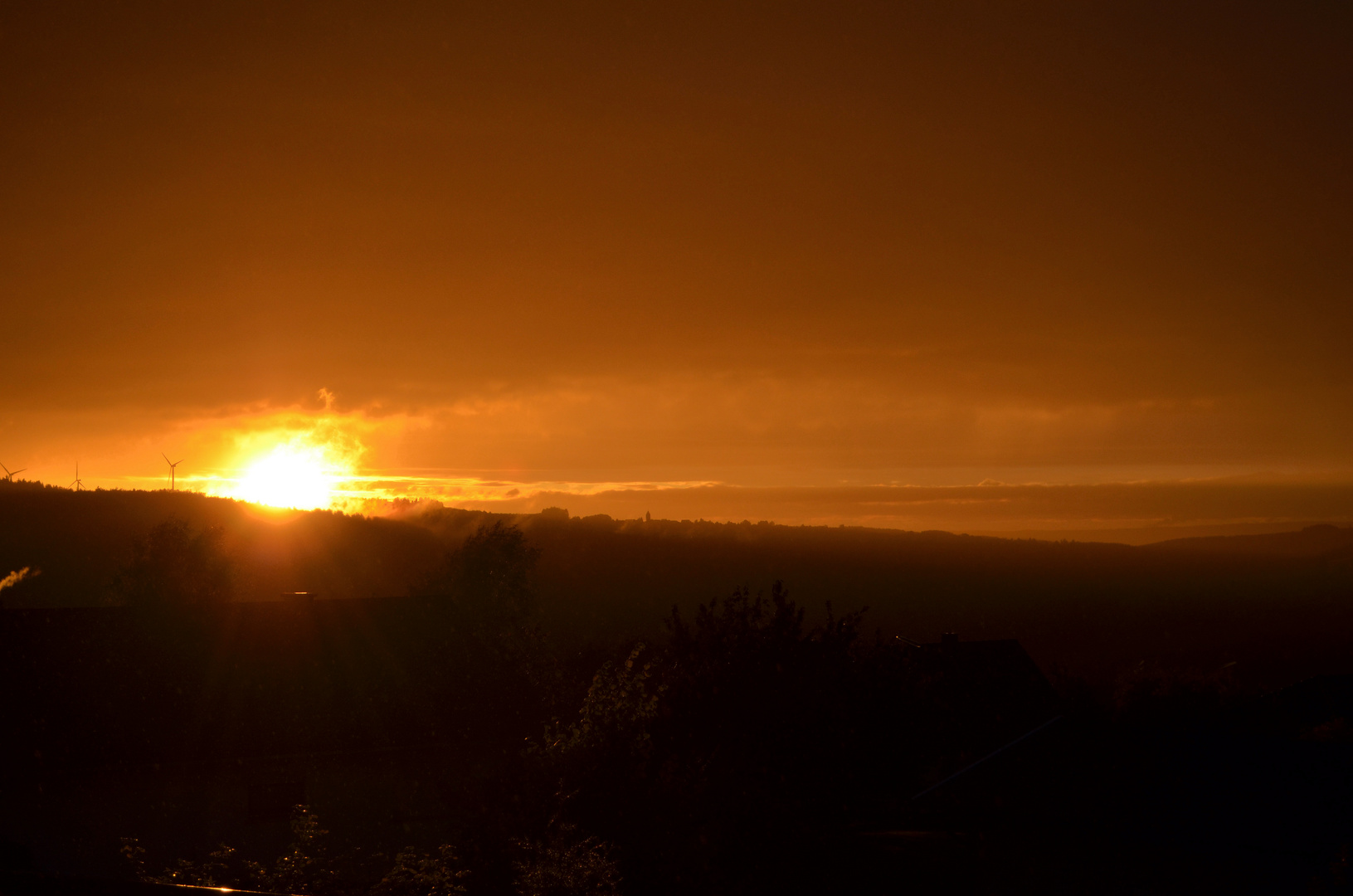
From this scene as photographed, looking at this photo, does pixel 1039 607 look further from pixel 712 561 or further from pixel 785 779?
pixel 785 779

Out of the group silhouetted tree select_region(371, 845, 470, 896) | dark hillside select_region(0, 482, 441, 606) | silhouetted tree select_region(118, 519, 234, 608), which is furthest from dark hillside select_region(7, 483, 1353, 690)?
silhouetted tree select_region(371, 845, 470, 896)

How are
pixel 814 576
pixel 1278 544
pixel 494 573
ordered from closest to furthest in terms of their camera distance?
pixel 494 573, pixel 814 576, pixel 1278 544

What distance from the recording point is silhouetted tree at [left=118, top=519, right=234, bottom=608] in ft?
198

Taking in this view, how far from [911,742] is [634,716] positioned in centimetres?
653

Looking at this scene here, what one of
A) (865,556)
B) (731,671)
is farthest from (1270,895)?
(865,556)

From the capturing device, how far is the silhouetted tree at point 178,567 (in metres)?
60.2

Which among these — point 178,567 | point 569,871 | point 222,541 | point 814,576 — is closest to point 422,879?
point 569,871

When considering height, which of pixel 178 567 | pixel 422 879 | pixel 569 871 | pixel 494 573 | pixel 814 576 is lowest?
pixel 814 576

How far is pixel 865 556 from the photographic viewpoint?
128875mm

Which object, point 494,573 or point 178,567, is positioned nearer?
point 178,567

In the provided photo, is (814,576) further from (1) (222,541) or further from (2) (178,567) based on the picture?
(2) (178,567)

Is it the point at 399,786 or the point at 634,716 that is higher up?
the point at 634,716

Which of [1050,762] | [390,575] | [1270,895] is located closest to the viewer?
[1270,895]

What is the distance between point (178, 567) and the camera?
62375mm
